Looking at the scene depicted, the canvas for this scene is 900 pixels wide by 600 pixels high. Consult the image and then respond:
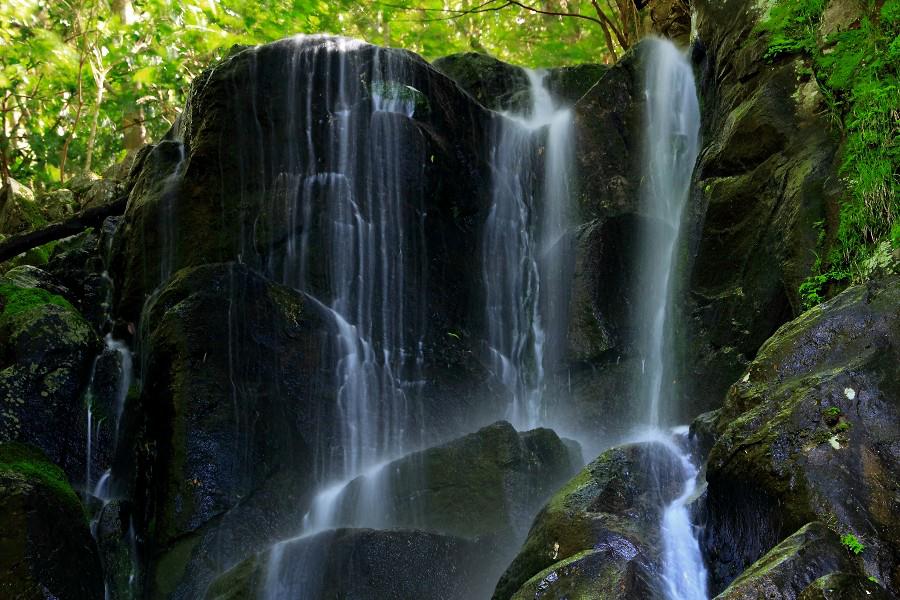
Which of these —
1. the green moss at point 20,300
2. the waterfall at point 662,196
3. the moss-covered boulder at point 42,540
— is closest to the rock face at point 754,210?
the waterfall at point 662,196

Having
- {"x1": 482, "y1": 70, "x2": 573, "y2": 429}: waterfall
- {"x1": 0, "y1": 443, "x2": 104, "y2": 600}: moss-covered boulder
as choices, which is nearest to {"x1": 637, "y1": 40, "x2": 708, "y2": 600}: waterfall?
{"x1": 482, "y1": 70, "x2": 573, "y2": 429}: waterfall

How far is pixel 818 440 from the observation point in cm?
450

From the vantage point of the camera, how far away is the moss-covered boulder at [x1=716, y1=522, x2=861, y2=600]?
373 centimetres

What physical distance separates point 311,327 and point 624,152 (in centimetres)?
535

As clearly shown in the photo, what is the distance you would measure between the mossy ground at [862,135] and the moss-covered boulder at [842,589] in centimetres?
294

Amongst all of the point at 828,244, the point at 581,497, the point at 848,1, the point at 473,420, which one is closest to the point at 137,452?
the point at 473,420

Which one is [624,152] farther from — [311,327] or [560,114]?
[311,327]

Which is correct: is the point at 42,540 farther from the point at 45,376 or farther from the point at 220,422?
the point at 45,376

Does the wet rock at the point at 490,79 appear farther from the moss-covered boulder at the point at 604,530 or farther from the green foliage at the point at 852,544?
the green foliage at the point at 852,544

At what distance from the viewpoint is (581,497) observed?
5.52 meters

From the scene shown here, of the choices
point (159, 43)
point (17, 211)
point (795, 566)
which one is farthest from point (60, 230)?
point (795, 566)

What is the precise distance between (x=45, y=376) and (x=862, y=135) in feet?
30.0

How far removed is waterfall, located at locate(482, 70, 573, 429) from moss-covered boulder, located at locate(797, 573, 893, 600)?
21.1 ft

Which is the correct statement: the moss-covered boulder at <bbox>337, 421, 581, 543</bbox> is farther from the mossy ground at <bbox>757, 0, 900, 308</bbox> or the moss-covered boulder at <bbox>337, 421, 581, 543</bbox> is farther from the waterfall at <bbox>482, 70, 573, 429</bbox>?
the mossy ground at <bbox>757, 0, 900, 308</bbox>
